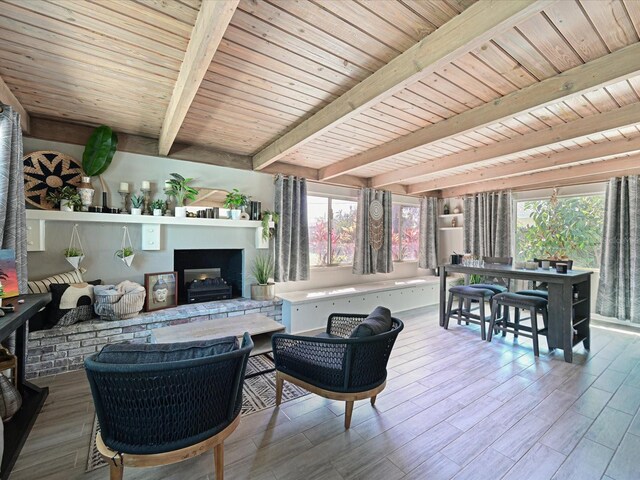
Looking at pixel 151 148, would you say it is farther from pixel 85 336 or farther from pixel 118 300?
pixel 85 336

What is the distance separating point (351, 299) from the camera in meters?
4.48

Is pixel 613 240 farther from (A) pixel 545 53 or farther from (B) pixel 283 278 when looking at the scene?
(B) pixel 283 278

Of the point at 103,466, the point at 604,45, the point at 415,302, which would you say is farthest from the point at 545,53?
the point at 415,302

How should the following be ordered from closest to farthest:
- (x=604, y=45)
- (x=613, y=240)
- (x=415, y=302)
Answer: (x=604, y=45)
(x=613, y=240)
(x=415, y=302)

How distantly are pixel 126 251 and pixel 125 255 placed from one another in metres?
0.05

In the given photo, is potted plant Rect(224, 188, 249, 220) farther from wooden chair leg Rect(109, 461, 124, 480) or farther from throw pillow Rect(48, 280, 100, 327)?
wooden chair leg Rect(109, 461, 124, 480)

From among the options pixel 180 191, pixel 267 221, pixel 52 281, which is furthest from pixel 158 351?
pixel 267 221

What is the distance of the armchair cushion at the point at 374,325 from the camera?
191cm

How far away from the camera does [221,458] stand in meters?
1.51

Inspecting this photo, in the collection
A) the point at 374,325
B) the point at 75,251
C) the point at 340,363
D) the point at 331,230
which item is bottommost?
the point at 340,363

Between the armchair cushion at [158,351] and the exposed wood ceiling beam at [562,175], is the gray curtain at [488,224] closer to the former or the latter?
the exposed wood ceiling beam at [562,175]

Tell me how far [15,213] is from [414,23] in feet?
10.2

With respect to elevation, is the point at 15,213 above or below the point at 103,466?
above

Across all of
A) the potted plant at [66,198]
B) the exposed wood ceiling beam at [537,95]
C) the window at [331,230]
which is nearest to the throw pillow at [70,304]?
the potted plant at [66,198]
